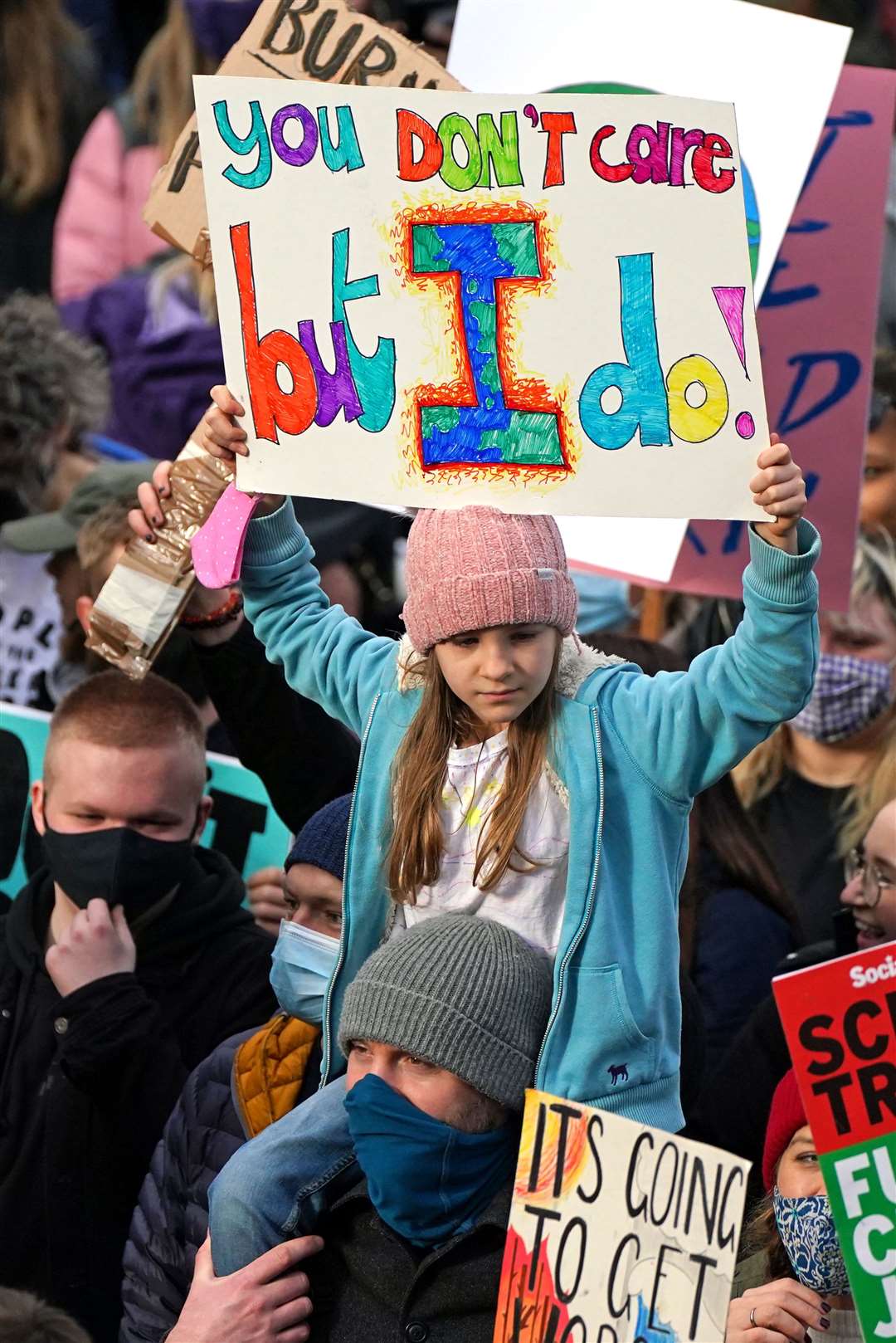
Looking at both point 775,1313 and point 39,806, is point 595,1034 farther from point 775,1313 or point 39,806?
point 39,806

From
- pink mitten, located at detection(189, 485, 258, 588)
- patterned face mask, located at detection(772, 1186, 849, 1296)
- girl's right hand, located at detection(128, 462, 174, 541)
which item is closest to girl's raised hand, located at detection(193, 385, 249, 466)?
pink mitten, located at detection(189, 485, 258, 588)

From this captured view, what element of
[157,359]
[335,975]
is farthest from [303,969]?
[157,359]

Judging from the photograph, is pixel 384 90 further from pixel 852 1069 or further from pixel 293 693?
pixel 852 1069

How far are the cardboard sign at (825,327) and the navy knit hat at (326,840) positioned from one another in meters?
1.24

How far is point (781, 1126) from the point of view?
9.88 feet

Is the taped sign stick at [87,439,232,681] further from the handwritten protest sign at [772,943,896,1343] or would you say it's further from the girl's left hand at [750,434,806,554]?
the handwritten protest sign at [772,943,896,1343]

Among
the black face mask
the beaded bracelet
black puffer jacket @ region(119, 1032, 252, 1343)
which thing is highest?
the beaded bracelet

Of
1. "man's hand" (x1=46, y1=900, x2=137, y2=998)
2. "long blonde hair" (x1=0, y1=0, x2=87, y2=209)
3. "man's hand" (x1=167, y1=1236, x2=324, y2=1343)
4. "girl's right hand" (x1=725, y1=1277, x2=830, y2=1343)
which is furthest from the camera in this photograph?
"long blonde hair" (x1=0, y1=0, x2=87, y2=209)

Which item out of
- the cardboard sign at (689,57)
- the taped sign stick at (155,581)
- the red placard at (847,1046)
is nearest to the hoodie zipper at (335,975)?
the taped sign stick at (155,581)

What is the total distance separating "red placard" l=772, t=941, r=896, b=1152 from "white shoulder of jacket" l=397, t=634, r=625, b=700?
61cm

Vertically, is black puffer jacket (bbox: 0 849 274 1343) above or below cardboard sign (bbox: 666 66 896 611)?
below

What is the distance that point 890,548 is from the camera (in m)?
5.04

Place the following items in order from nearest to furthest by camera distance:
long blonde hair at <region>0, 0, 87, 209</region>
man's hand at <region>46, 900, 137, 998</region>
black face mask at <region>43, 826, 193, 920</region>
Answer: man's hand at <region>46, 900, 137, 998</region>, black face mask at <region>43, 826, 193, 920</region>, long blonde hair at <region>0, 0, 87, 209</region>

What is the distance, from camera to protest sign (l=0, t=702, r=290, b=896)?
4207 mm
